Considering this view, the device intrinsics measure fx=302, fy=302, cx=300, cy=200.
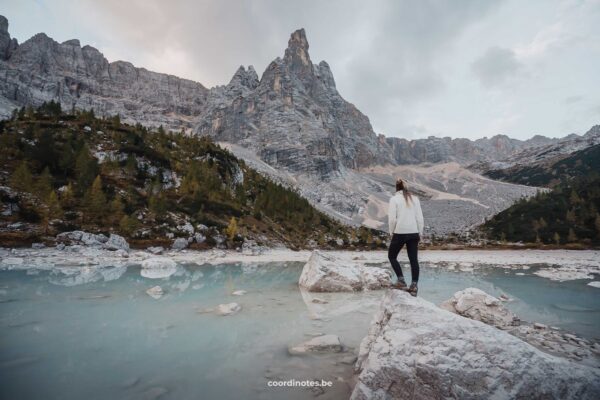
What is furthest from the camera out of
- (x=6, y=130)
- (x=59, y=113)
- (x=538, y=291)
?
(x=59, y=113)

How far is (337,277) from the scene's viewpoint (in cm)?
1777

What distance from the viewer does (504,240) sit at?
9712cm

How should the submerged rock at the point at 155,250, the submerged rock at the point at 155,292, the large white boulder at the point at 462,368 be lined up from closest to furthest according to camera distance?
the large white boulder at the point at 462,368, the submerged rock at the point at 155,292, the submerged rock at the point at 155,250

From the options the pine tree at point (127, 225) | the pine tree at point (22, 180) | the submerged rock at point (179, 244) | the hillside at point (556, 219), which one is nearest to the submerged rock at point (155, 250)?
the submerged rock at point (179, 244)

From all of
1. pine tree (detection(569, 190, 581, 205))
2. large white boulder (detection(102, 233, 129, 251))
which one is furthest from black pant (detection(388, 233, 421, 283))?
pine tree (detection(569, 190, 581, 205))

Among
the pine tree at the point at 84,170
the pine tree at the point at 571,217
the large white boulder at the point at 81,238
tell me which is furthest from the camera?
the pine tree at the point at 571,217

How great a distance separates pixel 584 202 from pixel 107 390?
135 m

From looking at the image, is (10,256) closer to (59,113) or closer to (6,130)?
(6,130)

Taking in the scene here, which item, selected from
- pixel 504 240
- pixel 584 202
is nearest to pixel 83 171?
pixel 504 240

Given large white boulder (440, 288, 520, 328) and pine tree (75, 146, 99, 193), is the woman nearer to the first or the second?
large white boulder (440, 288, 520, 328)

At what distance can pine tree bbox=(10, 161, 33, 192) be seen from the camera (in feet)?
133

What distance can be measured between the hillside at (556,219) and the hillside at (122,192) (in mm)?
52288

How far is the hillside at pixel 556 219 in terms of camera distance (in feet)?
275

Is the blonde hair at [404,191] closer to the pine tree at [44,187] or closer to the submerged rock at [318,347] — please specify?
the submerged rock at [318,347]
